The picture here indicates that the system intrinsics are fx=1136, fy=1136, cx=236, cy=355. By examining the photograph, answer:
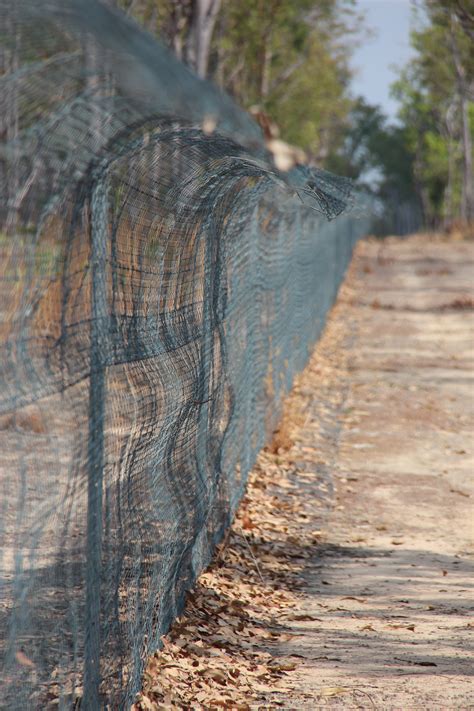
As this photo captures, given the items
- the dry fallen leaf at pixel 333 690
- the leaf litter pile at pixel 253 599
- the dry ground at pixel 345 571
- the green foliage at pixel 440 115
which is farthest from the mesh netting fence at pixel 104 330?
the green foliage at pixel 440 115

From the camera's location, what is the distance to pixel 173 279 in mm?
4863

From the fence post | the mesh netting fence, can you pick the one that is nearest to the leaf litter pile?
the mesh netting fence

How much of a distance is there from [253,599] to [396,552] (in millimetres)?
1289

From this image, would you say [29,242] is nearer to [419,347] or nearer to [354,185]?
[354,185]

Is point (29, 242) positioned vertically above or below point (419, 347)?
above

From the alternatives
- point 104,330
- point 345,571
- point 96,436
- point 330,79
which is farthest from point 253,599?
point 330,79

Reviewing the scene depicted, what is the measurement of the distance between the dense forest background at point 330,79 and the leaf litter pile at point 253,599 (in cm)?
261

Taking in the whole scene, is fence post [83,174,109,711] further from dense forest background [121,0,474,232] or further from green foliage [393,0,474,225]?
green foliage [393,0,474,225]

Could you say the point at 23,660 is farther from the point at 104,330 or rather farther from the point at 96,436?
the point at 104,330

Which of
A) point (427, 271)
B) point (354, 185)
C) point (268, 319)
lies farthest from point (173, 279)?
point (427, 271)

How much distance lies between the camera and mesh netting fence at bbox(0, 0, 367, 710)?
289cm

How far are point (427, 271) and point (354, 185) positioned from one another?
99.7ft

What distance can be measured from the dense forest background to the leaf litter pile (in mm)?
2610

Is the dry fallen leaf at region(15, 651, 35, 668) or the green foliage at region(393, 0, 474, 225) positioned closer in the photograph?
the dry fallen leaf at region(15, 651, 35, 668)
